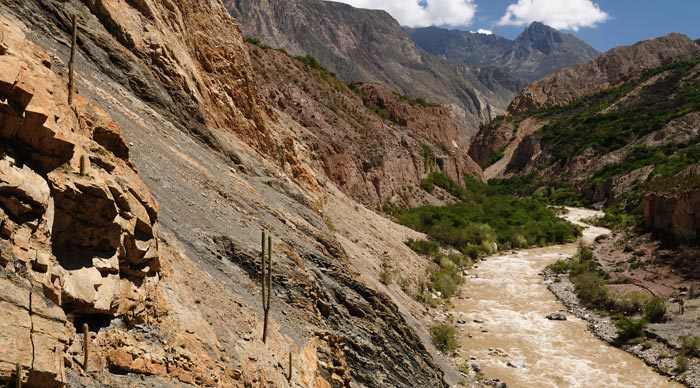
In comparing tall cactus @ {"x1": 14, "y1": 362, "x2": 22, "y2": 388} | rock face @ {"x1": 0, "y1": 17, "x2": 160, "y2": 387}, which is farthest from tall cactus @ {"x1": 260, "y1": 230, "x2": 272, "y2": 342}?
tall cactus @ {"x1": 14, "y1": 362, "x2": 22, "y2": 388}

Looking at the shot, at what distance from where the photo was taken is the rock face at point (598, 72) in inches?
5644

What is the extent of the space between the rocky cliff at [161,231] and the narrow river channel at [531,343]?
3247 mm

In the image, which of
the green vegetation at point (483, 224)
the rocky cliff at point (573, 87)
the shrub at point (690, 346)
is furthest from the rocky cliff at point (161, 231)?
the rocky cliff at point (573, 87)

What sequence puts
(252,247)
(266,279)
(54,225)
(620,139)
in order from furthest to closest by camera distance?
(620,139) → (252,247) → (266,279) → (54,225)

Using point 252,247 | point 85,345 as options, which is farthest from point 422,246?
point 85,345

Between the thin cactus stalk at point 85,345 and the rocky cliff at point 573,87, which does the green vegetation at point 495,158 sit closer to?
the rocky cliff at point 573,87

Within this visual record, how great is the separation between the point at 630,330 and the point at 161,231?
21645mm

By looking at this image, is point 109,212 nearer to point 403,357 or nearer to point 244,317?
point 244,317

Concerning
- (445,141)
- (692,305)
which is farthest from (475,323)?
(445,141)

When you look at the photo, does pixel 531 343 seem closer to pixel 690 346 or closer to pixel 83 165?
pixel 690 346

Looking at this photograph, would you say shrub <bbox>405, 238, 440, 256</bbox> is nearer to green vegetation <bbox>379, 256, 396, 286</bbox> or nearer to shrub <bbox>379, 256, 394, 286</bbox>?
green vegetation <bbox>379, 256, 396, 286</bbox>

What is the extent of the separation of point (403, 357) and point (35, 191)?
10.4 meters

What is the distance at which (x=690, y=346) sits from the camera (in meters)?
20.7

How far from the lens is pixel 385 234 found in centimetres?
3170
